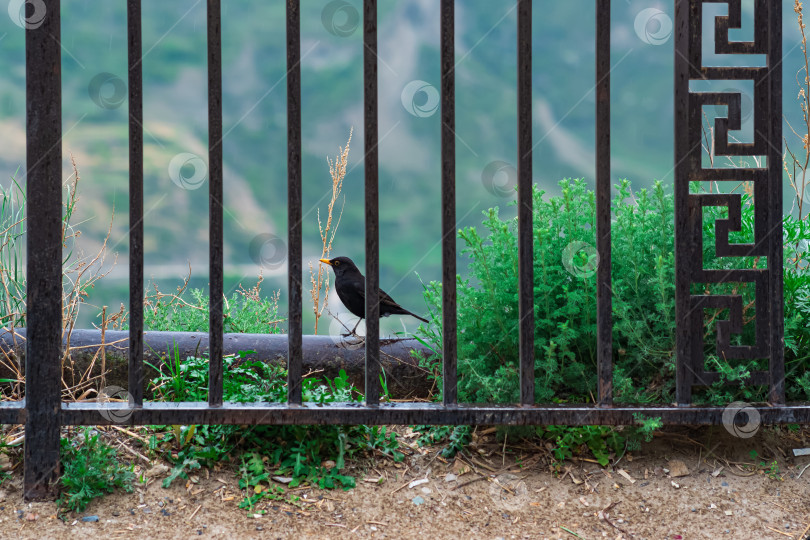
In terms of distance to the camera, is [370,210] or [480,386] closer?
[370,210]

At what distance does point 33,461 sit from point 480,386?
1822mm

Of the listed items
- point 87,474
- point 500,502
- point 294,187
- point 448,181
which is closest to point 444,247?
point 448,181

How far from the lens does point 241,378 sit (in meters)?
3.15

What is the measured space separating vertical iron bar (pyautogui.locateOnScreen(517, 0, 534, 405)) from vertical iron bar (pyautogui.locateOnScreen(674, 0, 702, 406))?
60 centimetres

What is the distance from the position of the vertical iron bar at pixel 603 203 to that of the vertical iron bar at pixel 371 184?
86cm

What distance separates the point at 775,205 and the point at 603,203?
75cm

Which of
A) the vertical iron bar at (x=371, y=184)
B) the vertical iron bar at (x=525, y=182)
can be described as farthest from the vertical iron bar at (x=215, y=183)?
the vertical iron bar at (x=525, y=182)

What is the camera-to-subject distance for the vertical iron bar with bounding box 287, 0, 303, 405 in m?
2.62

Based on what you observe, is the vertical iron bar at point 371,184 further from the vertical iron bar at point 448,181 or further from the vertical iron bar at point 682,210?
the vertical iron bar at point 682,210

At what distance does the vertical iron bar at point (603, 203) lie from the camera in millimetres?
2660

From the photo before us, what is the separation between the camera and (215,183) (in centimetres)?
262

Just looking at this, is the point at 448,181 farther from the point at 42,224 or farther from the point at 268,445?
the point at 42,224

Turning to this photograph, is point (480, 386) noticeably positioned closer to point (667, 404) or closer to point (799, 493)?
point (667, 404)

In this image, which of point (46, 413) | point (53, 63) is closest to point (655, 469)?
point (46, 413)
